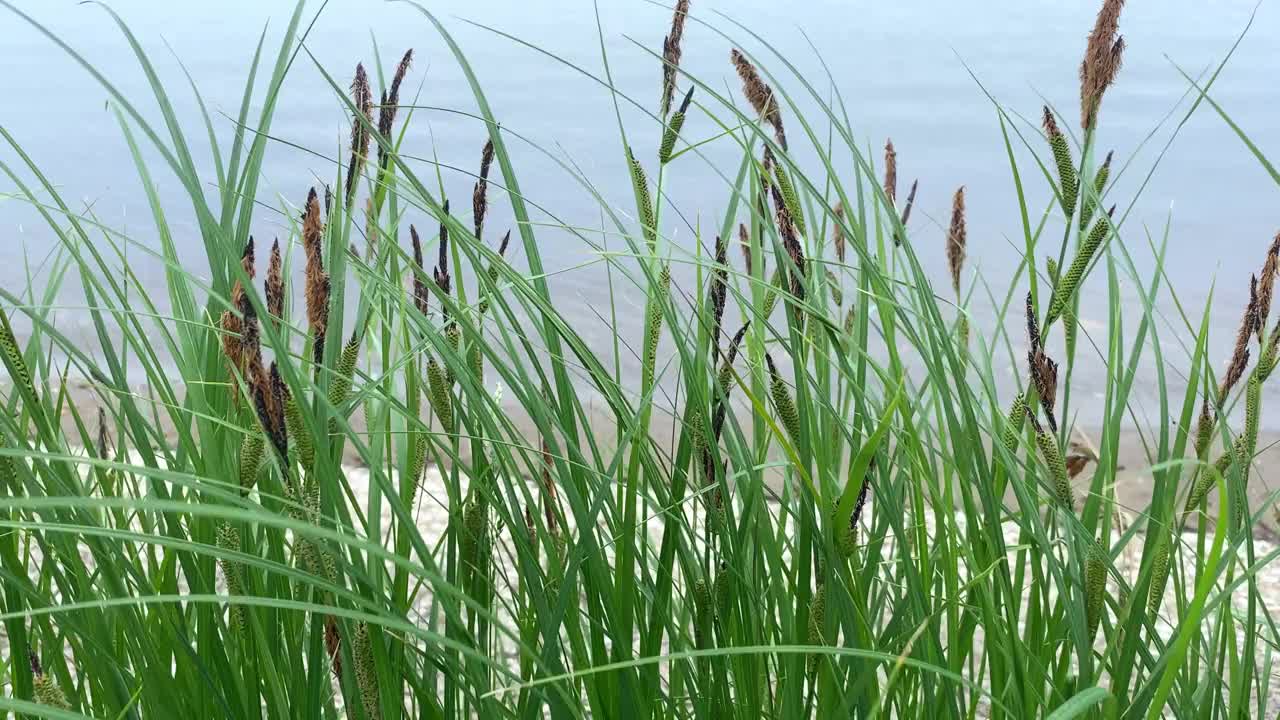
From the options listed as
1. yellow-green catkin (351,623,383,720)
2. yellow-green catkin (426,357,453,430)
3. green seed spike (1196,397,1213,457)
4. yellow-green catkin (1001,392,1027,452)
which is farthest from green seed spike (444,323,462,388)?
green seed spike (1196,397,1213,457)

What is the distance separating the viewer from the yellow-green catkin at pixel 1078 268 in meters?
0.71

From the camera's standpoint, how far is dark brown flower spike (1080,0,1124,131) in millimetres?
732

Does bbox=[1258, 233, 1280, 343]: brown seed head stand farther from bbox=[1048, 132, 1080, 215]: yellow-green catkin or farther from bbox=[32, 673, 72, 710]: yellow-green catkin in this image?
bbox=[32, 673, 72, 710]: yellow-green catkin

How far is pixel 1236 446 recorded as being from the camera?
0.77 metres

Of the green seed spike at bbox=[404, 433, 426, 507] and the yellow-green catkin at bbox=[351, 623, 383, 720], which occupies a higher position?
the green seed spike at bbox=[404, 433, 426, 507]

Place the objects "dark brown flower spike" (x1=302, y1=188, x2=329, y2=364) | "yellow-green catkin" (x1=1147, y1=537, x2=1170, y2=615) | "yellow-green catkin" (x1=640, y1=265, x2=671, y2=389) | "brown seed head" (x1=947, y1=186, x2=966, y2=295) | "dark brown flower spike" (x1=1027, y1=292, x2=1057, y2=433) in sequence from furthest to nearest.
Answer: "brown seed head" (x1=947, y1=186, x2=966, y2=295), "yellow-green catkin" (x1=640, y1=265, x2=671, y2=389), "yellow-green catkin" (x1=1147, y1=537, x2=1170, y2=615), "dark brown flower spike" (x1=1027, y1=292, x2=1057, y2=433), "dark brown flower spike" (x1=302, y1=188, x2=329, y2=364)

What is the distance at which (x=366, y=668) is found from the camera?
637 mm

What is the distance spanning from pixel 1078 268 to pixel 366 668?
0.46 metres

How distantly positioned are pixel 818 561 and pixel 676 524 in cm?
10

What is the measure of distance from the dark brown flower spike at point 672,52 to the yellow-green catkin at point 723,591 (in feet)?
1.02

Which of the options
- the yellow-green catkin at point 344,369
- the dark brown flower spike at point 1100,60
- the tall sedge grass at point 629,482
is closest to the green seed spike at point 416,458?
the tall sedge grass at point 629,482

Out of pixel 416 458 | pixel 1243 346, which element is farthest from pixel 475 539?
pixel 1243 346

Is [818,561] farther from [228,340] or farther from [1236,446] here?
[228,340]

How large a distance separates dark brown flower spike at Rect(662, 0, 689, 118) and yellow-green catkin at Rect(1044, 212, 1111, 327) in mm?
267
